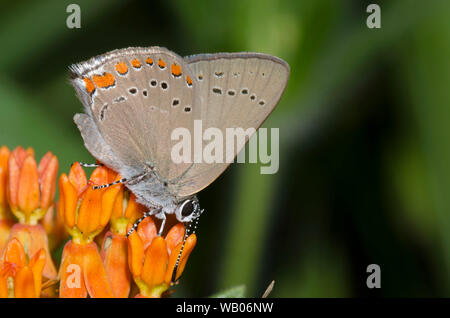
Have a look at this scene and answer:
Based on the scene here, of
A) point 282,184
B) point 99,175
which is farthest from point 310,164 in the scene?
point 99,175

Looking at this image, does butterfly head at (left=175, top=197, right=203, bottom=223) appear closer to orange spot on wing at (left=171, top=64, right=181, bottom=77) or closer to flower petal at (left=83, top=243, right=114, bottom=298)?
flower petal at (left=83, top=243, right=114, bottom=298)

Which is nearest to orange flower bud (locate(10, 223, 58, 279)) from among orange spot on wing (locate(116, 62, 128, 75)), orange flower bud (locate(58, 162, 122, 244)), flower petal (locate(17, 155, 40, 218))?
flower petal (locate(17, 155, 40, 218))

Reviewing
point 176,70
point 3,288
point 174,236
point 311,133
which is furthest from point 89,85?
point 311,133

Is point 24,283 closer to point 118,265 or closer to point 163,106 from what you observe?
point 118,265

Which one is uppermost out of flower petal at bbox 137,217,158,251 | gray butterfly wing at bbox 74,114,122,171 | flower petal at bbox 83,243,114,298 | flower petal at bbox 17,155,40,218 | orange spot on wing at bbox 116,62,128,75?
orange spot on wing at bbox 116,62,128,75

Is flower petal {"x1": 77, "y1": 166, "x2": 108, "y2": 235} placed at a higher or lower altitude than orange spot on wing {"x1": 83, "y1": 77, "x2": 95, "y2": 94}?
lower

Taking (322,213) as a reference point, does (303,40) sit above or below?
above

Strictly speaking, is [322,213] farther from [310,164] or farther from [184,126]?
[184,126]

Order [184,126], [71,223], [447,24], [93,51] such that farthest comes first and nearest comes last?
[93,51]
[447,24]
[184,126]
[71,223]
